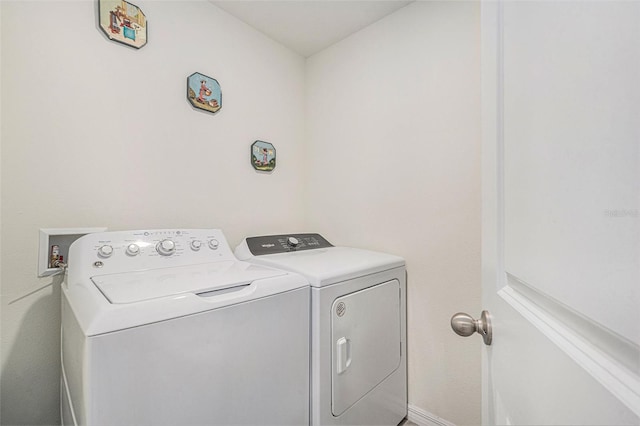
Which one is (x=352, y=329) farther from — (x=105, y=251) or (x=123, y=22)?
(x=123, y=22)

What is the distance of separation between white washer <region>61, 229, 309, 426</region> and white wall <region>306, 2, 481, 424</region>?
0.85 meters

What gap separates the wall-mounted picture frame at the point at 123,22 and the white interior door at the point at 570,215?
1.59m

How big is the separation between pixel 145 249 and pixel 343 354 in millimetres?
906

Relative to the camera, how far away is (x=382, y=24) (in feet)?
5.78

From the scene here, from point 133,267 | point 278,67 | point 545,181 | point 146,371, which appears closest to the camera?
point 545,181

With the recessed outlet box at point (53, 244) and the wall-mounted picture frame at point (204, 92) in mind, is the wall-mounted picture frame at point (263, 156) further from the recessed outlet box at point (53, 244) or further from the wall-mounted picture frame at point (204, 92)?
the recessed outlet box at point (53, 244)

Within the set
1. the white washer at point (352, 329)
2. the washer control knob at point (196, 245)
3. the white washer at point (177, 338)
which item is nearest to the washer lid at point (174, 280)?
the white washer at point (177, 338)

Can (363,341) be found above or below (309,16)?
below

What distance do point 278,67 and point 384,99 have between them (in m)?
0.85

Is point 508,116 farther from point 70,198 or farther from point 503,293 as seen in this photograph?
point 70,198

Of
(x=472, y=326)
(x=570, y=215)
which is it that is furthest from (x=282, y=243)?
(x=570, y=215)

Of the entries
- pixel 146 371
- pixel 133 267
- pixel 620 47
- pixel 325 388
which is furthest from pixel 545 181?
pixel 133 267

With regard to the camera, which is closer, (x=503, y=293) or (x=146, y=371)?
(x=503, y=293)

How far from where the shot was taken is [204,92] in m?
1.61
